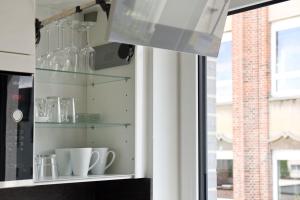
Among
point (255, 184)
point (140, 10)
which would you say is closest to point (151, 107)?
point (140, 10)

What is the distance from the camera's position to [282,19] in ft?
9.36

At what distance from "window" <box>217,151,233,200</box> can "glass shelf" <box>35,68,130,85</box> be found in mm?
581

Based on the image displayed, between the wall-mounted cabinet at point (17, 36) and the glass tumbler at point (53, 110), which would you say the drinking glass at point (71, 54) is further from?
the wall-mounted cabinet at point (17, 36)

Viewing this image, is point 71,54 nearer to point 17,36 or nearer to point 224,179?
point 17,36

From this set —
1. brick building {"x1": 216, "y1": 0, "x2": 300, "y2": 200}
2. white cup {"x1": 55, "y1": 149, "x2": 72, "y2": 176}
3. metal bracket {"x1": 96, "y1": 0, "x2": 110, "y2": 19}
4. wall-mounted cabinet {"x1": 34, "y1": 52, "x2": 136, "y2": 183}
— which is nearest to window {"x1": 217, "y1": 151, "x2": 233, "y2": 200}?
brick building {"x1": 216, "y1": 0, "x2": 300, "y2": 200}

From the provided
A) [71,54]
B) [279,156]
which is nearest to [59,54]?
[71,54]

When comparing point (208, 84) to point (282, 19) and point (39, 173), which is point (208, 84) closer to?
point (39, 173)

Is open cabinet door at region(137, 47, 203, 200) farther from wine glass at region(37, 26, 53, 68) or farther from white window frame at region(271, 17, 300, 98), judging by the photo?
white window frame at region(271, 17, 300, 98)

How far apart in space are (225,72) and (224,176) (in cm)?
49

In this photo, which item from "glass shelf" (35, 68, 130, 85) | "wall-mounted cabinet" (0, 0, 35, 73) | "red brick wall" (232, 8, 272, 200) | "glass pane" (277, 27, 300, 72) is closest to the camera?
"wall-mounted cabinet" (0, 0, 35, 73)

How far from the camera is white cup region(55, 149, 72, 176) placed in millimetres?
1894

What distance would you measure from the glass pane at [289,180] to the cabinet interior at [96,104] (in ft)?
2.48

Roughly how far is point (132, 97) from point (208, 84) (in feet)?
1.11

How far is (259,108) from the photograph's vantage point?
3.10m
